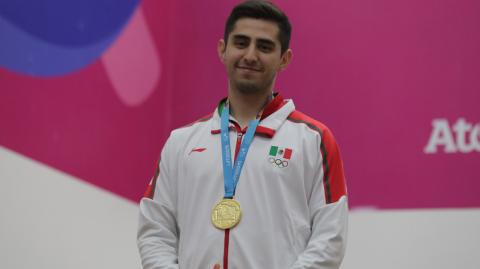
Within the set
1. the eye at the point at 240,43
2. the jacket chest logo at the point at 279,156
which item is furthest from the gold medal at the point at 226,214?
the eye at the point at 240,43

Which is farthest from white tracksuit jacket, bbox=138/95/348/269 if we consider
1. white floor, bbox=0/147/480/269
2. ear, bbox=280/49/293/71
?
white floor, bbox=0/147/480/269

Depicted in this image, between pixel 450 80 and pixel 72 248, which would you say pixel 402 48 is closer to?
pixel 450 80

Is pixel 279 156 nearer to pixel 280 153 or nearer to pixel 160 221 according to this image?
pixel 280 153

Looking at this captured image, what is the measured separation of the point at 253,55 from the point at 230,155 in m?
0.29

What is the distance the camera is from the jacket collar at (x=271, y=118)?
7.18ft

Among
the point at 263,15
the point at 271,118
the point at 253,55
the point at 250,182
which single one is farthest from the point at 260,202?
the point at 263,15

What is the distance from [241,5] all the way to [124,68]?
5.16 ft

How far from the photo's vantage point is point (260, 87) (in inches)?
86.7

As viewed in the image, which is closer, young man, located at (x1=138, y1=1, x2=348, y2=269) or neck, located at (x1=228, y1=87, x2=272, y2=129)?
young man, located at (x1=138, y1=1, x2=348, y2=269)

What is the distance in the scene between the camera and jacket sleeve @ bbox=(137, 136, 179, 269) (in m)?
2.17

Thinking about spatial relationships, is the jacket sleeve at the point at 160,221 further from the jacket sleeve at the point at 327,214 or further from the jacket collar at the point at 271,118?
the jacket sleeve at the point at 327,214

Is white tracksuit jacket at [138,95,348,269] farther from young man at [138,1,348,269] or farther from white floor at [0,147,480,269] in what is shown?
white floor at [0,147,480,269]

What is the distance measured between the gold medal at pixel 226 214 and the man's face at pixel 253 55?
34 centimetres

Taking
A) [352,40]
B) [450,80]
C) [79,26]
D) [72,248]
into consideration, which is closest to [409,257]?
[450,80]
